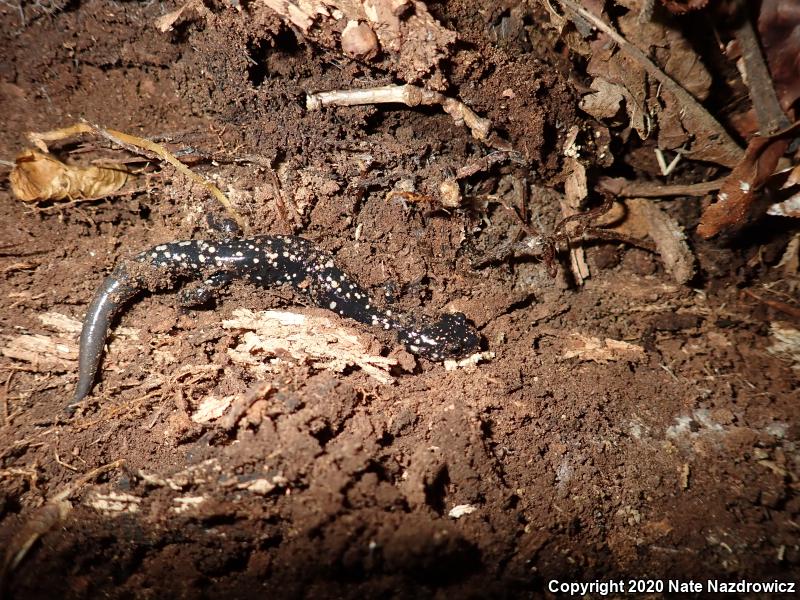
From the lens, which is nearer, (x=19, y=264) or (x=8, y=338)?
(x=8, y=338)

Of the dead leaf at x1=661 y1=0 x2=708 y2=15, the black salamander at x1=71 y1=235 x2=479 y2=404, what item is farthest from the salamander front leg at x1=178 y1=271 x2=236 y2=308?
the dead leaf at x1=661 y1=0 x2=708 y2=15

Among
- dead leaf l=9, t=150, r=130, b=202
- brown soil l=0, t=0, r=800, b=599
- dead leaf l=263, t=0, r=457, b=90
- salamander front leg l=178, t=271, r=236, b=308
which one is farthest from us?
salamander front leg l=178, t=271, r=236, b=308

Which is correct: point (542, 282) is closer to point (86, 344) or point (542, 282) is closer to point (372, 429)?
point (372, 429)

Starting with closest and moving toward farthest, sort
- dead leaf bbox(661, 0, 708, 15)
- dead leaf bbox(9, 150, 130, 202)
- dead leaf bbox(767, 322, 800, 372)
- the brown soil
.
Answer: the brown soil < dead leaf bbox(661, 0, 708, 15) < dead leaf bbox(767, 322, 800, 372) < dead leaf bbox(9, 150, 130, 202)

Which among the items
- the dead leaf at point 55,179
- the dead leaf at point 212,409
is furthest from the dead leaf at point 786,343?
the dead leaf at point 55,179

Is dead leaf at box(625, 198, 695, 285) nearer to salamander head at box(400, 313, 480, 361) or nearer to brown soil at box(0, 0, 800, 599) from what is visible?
brown soil at box(0, 0, 800, 599)

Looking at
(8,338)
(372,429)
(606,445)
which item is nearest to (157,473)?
(372,429)

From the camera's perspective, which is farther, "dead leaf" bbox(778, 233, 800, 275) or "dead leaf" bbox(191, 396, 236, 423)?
"dead leaf" bbox(778, 233, 800, 275)
